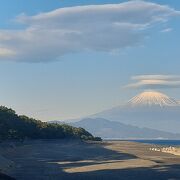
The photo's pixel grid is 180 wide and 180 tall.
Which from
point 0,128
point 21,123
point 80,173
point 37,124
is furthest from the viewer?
point 37,124

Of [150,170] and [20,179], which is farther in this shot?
[150,170]

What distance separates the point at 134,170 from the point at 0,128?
76501mm

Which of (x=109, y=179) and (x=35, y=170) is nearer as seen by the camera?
(x=109, y=179)

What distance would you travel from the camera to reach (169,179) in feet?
185

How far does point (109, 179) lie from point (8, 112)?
130 meters

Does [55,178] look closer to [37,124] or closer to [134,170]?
[134,170]

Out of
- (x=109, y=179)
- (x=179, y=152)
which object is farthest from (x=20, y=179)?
(x=179, y=152)

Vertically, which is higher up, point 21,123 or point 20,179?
point 21,123

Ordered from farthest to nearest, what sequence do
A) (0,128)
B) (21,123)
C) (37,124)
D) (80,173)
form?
(37,124) → (21,123) → (0,128) → (80,173)

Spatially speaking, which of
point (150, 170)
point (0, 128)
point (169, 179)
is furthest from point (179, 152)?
point (169, 179)

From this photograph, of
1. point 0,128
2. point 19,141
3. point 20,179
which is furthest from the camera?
point 19,141

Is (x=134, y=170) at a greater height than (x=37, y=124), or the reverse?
(x=37, y=124)

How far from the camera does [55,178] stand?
2244 inches

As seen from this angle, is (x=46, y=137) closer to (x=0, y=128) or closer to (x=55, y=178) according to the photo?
(x=0, y=128)
